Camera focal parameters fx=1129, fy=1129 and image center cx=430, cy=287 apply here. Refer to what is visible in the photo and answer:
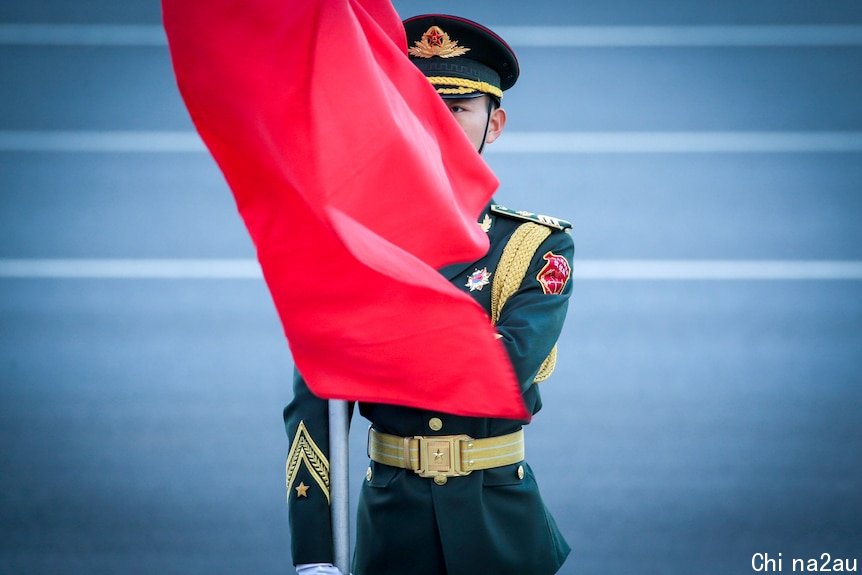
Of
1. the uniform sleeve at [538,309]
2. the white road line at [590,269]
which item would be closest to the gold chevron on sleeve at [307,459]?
the uniform sleeve at [538,309]

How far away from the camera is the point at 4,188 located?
485cm

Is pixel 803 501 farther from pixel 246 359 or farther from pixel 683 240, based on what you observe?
pixel 246 359

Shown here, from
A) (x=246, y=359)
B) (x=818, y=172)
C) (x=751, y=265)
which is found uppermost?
(x=818, y=172)

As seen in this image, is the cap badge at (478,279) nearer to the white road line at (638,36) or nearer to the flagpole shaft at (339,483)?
the flagpole shaft at (339,483)

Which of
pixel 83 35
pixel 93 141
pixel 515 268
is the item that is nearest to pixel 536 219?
pixel 515 268

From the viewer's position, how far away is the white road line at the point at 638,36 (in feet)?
15.7

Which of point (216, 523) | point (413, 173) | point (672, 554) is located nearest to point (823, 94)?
point (672, 554)

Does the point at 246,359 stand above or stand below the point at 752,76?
below

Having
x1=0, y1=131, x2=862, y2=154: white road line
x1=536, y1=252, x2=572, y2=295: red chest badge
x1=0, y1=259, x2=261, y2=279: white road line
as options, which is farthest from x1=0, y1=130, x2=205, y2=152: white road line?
x1=536, y1=252, x2=572, y2=295: red chest badge

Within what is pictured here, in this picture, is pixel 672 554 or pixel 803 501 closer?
pixel 672 554

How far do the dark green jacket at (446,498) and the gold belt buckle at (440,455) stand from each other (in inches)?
0.6

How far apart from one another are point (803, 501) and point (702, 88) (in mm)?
1856

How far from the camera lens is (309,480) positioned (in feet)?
5.24

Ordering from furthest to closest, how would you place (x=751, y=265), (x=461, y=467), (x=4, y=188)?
(x=4, y=188) < (x=751, y=265) < (x=461, y=467)
